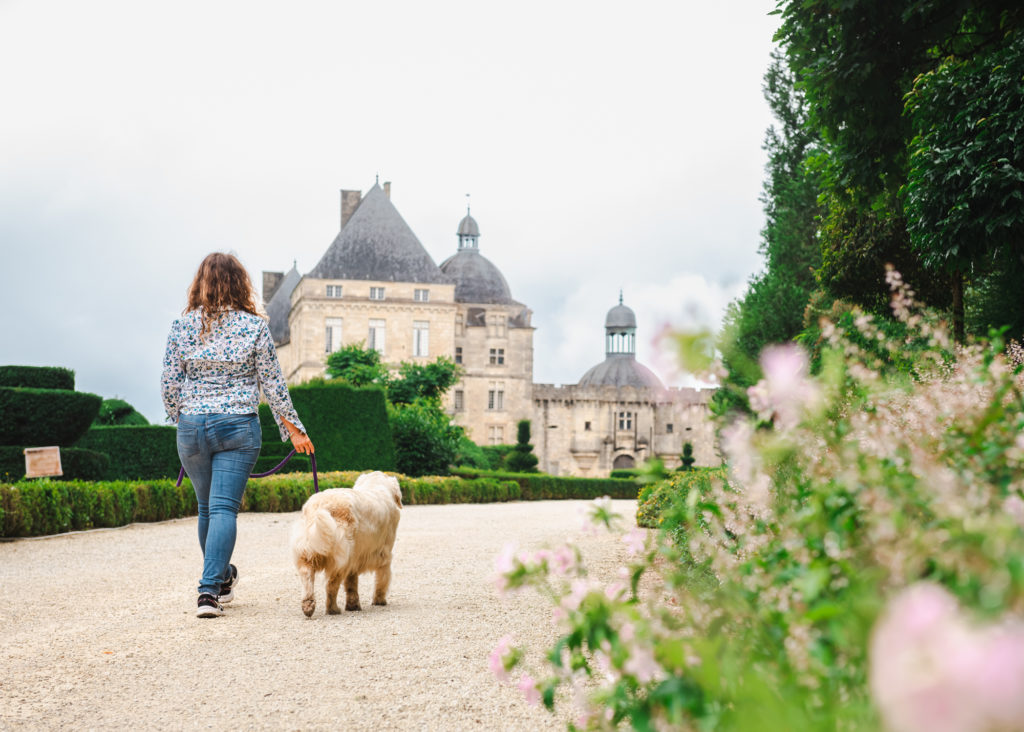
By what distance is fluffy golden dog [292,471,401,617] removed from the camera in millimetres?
4387

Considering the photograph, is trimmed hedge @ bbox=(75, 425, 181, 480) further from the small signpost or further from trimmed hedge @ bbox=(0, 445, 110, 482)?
the small signpost

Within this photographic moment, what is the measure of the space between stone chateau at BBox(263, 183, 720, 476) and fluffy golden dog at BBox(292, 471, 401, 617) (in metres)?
39.4

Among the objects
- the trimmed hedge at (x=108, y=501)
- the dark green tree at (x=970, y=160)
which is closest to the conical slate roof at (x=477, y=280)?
the trimmed hedge at (x=108, y=501)

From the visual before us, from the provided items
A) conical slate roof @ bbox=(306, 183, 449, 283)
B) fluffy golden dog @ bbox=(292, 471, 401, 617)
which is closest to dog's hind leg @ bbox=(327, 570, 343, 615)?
fluffy golden dog @ bbox=(292, 471, 401, 617)

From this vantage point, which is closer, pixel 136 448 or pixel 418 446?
pixel 136 448

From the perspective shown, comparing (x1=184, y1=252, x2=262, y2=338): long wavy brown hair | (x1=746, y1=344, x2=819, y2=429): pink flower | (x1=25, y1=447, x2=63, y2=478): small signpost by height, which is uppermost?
(x1=184, y1=252, x2=262, y2=338): long wavy brown hair

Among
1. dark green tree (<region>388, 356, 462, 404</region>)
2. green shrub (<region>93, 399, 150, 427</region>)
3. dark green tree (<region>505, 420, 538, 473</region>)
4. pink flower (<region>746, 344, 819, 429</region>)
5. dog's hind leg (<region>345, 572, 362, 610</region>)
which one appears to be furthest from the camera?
dark green tree (<region>388, 356, 462, 404</region>)

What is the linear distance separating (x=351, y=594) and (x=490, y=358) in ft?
147

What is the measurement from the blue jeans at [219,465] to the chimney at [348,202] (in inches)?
1825

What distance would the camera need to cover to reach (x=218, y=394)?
4828 millimetres

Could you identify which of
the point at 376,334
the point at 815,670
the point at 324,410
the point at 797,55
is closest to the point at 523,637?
the point at 815,670

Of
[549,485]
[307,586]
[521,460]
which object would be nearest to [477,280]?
[521,460]

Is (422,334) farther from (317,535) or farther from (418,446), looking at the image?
(317,535)

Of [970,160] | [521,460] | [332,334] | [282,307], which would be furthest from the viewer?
[282,307]
